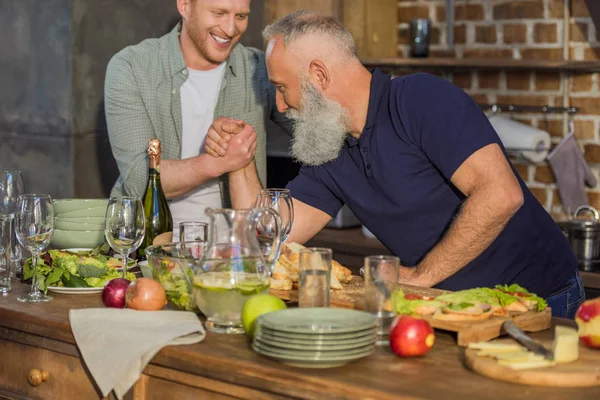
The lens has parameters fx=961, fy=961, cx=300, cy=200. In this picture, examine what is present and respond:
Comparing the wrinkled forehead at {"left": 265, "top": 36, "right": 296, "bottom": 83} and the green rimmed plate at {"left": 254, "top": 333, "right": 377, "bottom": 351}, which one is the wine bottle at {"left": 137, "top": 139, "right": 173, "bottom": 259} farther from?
the green rimmed plate at {"left": 254, "top": 333, "right": 377, "bottom": 351}

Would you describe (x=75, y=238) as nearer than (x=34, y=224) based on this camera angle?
No

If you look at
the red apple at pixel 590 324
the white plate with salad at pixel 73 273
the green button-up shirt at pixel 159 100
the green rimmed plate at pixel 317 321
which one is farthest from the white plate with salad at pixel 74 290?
the red apple at pixel 590 324

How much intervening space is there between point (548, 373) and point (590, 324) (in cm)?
22

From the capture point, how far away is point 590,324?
1.62 meters

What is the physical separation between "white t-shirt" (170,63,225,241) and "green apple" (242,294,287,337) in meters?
1.49

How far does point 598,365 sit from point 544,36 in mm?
2591

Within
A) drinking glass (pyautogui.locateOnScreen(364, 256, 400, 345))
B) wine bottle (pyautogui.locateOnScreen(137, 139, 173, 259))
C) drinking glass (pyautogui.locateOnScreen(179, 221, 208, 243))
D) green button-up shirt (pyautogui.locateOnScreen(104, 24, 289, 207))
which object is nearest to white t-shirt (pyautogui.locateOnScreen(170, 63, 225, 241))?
green button-up shirt (pyautogui.locateOnScreen(104, 24, 289, 207))

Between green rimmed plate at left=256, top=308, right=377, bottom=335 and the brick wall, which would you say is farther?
the brick wall

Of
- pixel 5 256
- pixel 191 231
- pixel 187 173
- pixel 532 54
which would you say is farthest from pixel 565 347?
pixel 532 54

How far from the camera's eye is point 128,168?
120 inches

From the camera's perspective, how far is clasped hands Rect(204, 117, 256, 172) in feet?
8.95

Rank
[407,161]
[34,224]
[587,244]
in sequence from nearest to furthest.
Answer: [34,224], [407,161], [587,244]

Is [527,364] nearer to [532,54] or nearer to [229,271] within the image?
[229,271]

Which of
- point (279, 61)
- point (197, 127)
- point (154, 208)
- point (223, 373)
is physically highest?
point (279, 61)
